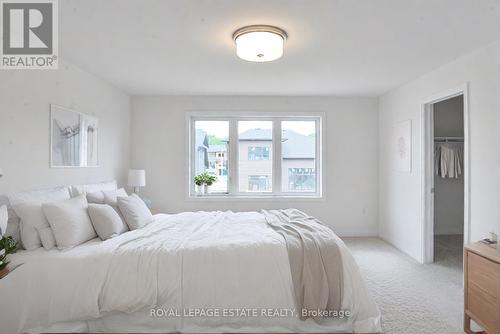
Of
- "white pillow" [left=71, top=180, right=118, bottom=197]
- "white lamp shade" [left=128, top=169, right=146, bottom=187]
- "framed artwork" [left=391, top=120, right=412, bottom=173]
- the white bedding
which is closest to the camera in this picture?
the white bedding

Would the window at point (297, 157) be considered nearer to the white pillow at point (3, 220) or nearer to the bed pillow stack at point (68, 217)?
the bed pillow stack at point (68, 217)

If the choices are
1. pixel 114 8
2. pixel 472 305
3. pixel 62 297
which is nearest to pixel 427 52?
pixel 472 305

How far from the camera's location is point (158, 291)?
195 centimetres

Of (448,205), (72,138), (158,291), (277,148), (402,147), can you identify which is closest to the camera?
(158,291)

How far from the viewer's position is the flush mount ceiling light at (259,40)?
2.39 meters

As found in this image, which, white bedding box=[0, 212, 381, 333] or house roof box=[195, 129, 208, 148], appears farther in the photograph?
house roof box=[195, 129, 208, 148]

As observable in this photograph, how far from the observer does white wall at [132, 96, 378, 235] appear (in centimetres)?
482

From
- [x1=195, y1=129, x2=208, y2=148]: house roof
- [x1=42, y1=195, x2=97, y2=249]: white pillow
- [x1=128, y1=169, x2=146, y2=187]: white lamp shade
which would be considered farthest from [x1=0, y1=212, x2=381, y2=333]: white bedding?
[x1=195, y1=129, x2=208, y2=148]: house roof

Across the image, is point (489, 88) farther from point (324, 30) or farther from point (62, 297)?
point (62, 297)

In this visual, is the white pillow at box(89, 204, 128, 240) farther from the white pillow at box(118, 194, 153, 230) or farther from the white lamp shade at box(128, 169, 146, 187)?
the white lamp shade at box(128, 169, 146, 187)

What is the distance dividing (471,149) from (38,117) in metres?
4.45

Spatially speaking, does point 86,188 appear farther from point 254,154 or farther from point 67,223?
point 254,154

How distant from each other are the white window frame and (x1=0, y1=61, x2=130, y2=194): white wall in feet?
4.66

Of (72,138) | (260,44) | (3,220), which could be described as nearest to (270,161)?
(260,44)
